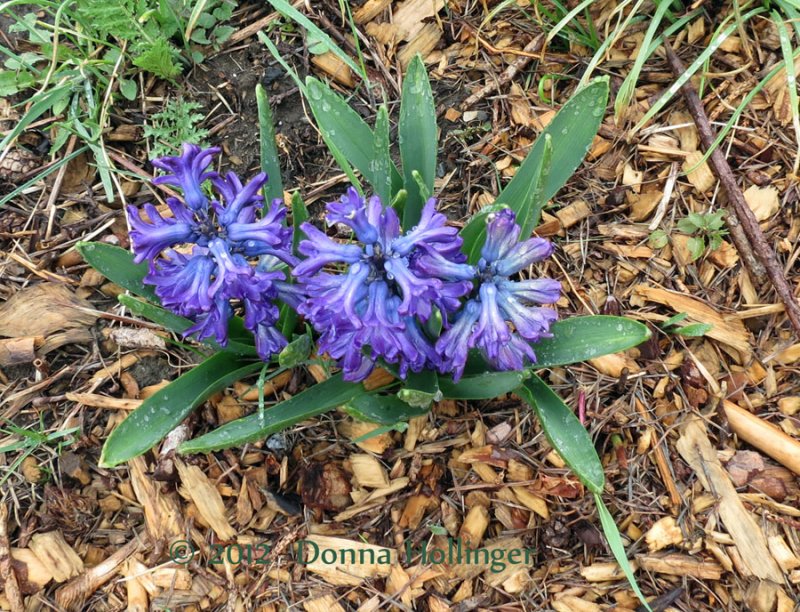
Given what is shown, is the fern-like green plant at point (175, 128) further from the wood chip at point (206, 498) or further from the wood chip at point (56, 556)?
the wood chip at point (56, 556)

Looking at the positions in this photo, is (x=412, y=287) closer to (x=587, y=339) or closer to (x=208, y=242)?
(x=208, y=242)

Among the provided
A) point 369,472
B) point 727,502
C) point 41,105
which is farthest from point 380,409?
point 41,105

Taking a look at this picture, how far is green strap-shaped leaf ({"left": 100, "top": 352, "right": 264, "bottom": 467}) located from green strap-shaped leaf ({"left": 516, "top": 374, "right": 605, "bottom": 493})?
1.00m

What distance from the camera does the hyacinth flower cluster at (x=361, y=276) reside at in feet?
5.99

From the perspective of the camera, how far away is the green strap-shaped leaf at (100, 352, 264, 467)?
7.30 feet

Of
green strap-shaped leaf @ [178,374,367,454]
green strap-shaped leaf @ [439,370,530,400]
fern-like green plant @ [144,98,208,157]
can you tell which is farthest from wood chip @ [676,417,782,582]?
fern-like green plant @ [144,98,208,157]

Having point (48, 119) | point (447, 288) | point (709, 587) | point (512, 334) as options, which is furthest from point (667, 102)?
point (48, 119)

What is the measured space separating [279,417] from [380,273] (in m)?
0.69

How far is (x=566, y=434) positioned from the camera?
7.22ft

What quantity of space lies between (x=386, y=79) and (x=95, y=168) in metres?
1.38

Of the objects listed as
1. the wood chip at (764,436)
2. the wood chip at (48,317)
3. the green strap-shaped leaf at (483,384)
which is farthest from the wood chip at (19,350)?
the wood chip at (764,436)

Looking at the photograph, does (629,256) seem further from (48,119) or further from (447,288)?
(48,119)

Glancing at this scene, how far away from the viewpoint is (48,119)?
3227mm

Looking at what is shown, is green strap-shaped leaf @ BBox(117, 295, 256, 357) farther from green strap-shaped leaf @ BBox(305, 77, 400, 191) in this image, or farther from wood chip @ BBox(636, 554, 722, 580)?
wood chip @ BBox(636, 554, 722, 580)
